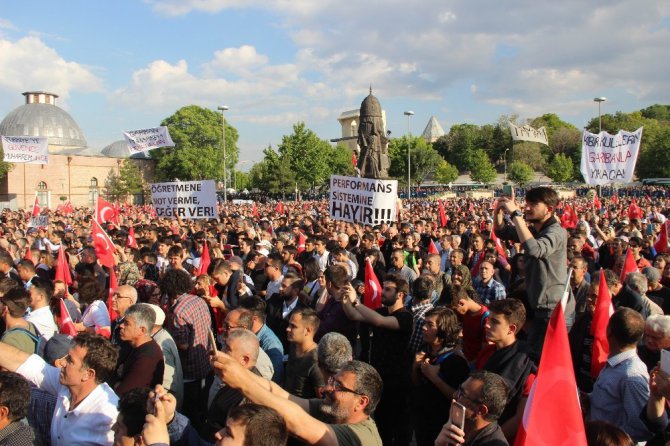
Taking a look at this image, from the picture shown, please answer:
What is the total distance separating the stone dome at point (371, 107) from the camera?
23547 mm

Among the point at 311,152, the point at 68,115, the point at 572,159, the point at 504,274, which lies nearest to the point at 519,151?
the point at 572,159

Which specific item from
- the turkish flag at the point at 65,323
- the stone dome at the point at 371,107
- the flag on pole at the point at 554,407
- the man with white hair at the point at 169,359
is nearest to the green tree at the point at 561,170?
the stone dome at the point at 371,107

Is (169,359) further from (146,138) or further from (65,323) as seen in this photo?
(146,138)

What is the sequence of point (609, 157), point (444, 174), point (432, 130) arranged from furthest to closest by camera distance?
1. point (432, 130)
2. point (444, 174)
3. point (609, 157)

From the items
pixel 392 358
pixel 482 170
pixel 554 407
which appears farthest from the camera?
pixel 482 170

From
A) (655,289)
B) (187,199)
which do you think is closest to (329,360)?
(655,289)

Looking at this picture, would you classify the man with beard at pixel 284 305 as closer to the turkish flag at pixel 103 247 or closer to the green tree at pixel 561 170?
the turkish flag at pixel 103 247

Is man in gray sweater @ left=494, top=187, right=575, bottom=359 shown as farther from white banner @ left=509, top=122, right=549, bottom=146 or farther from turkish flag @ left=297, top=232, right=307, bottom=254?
white banner @ left=509, top=122, right=549, bottom=146

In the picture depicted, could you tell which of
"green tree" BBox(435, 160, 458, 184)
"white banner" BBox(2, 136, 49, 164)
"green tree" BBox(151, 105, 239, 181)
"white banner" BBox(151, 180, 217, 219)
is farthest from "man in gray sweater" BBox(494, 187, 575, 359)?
"green tree" BBox(435, 160, 458, 184)

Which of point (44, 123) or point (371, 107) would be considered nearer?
point (371, 107)

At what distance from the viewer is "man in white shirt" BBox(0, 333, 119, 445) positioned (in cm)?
353

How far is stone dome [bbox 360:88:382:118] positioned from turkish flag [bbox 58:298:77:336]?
19.0m

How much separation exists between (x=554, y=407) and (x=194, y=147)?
6932 centimetres

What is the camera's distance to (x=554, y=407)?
111 inches
